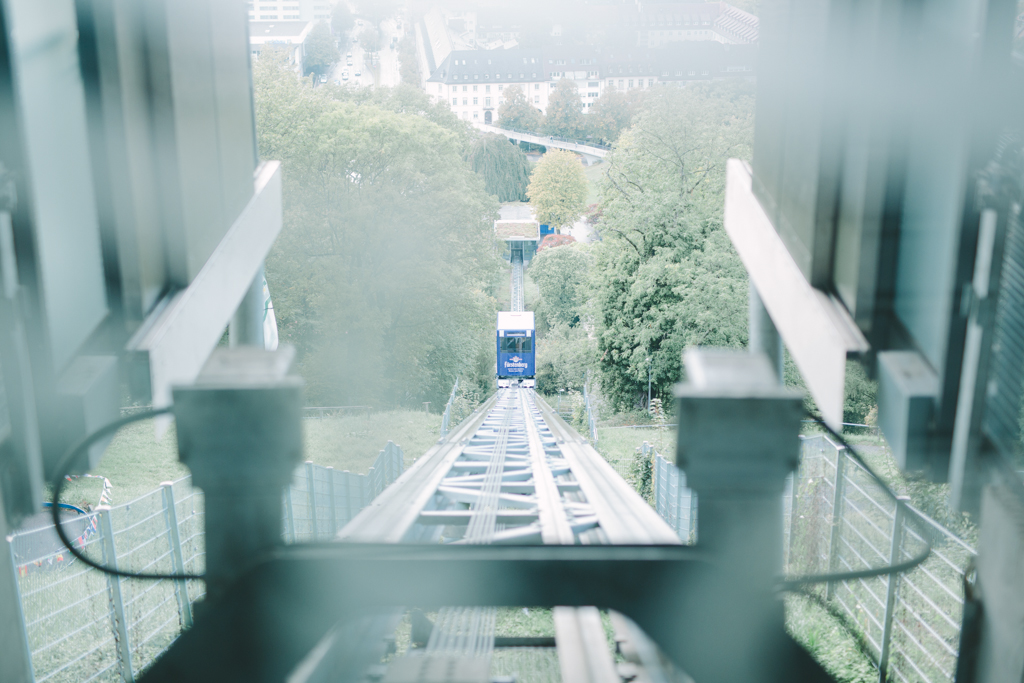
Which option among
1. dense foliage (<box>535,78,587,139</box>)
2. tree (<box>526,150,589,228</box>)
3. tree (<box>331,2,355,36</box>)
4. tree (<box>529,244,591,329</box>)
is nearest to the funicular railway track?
tree (<box>529,244,591,329</box>)

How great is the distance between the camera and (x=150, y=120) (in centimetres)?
266

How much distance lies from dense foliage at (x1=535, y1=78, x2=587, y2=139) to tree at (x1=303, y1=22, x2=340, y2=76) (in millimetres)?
19467

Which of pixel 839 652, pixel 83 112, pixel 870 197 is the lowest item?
pixel 839 652

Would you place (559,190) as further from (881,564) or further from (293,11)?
(881,564)

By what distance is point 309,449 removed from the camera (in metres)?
12.3

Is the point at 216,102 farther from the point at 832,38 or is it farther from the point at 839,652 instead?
the point at 839,652

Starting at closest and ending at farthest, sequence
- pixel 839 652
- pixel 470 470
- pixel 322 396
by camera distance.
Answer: pixel 839 652, pixel 470 470, pixel 322 396

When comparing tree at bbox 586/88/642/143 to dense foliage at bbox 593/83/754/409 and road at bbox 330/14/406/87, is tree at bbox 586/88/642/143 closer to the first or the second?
dense foliage at bbox 593/83/754/409

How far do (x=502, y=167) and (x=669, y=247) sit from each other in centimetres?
2401

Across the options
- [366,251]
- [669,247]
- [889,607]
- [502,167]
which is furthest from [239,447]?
[502,167]

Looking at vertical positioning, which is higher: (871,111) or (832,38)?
(832,38)

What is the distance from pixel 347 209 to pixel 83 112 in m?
18.1

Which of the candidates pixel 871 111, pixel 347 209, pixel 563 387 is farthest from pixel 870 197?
pixel 563 387

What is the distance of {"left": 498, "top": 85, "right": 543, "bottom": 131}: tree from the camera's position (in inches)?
1759
